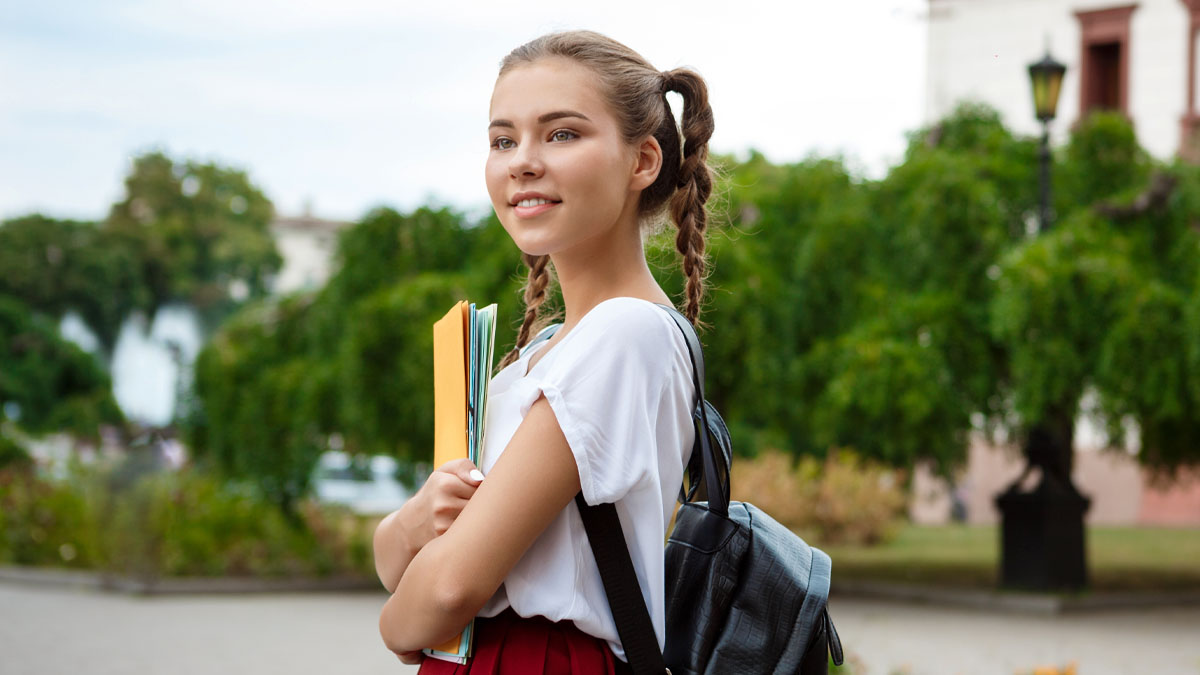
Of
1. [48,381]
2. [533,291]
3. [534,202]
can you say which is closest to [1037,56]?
[533,291]

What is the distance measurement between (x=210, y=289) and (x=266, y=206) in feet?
12.3

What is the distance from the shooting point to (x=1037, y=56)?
24.4 metres

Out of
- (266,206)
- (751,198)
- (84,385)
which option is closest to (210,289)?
(266,206)

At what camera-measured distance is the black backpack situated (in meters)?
1.70

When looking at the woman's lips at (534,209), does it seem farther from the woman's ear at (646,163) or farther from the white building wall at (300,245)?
the white building wall at (300,245)

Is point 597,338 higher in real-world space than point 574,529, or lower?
higher

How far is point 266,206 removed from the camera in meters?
49.0

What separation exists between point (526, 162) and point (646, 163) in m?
0.19

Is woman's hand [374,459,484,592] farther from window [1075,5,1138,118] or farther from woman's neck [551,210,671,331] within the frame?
window [1075,5,1138,118]

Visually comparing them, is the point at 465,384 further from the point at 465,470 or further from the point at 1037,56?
the point at 1037,56

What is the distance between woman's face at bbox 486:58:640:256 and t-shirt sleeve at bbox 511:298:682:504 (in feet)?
0.61

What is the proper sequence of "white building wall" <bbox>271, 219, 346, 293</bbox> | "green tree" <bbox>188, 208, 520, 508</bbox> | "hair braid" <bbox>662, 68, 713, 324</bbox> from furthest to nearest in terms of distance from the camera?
1. "white building wall" <bbox>271, 219, 346, 293</bbox>
2. "green tree" <bbox>188, 208, 520, 508</bbox>
3. "hair braid" <bbox>662, 68, 713, 324</bbox>

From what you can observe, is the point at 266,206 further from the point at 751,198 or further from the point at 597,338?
the point at 597,338

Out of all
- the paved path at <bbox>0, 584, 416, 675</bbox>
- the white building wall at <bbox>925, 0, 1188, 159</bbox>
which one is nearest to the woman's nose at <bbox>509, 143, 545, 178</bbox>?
the paved path at <bbox>0, 584, 416, 675</bbox>
